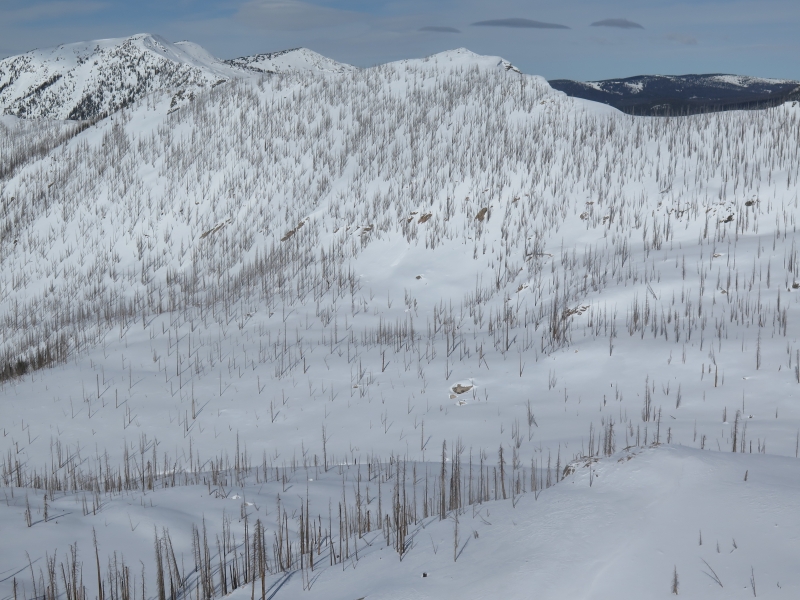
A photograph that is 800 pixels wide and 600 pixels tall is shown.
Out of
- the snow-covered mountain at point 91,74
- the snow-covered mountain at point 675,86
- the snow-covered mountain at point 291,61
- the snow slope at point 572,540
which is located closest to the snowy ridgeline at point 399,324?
the snow slope at point 572,540

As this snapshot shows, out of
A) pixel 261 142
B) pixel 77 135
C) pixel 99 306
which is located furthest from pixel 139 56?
pixel 99 306

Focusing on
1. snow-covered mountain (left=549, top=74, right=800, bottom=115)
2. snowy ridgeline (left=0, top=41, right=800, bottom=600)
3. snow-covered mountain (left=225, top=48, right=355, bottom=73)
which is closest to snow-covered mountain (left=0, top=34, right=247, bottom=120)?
snow-covered mountain (left=225, top=48, right=355, bottom=73)

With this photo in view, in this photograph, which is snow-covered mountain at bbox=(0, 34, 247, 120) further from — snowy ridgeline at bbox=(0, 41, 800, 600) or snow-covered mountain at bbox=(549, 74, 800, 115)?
snowy ridgeline at bbox=(0, 41, 800, 600)

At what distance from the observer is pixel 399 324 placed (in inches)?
438

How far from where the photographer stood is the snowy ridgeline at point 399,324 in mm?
3818

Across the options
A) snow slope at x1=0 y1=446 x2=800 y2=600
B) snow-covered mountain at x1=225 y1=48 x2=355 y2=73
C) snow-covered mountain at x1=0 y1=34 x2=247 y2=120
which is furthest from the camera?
snow-covered mountain at x1=225 y1=48 x2=355 y2=73

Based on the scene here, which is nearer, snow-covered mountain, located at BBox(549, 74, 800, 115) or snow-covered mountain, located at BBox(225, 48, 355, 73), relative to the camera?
snow-covered mountain, located at BBox(549, 74, 800, 115)

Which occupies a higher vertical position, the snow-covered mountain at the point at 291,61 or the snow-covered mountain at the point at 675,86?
the snow-covered mountain at the point at 291,61

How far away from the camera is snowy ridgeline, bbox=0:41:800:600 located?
3.82 meters

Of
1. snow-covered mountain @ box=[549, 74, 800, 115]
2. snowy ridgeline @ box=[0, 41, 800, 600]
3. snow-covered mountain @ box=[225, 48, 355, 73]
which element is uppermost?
snow-covered mountain @ box=[225, 48, 355, 73]

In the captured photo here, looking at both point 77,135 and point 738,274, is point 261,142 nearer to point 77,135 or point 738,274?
point 77,135

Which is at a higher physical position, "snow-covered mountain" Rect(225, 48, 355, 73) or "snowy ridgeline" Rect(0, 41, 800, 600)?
"snow-covered mountain" Rect(225, 48, 355, 73)

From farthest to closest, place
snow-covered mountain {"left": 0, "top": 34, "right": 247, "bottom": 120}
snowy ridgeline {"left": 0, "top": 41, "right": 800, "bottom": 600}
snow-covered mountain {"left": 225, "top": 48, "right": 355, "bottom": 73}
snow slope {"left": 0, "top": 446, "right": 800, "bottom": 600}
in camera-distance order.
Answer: snow-covered mountain {"left": 225, "top": 48, "right": 355, "bottom": 73}
snow-covered mountain {"left": 0, "top": 34, "right": 247, "bottom": 120}
snowy ridgeline {"left": 0, "top": 41, "right": 800, "bottom": 600}
snow slope {"left": 0, "top": 446, "right": 800, "bottom": 600}

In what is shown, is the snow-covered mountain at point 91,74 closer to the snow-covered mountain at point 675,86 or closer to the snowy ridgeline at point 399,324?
the snow-covered mountain at point 675,86
